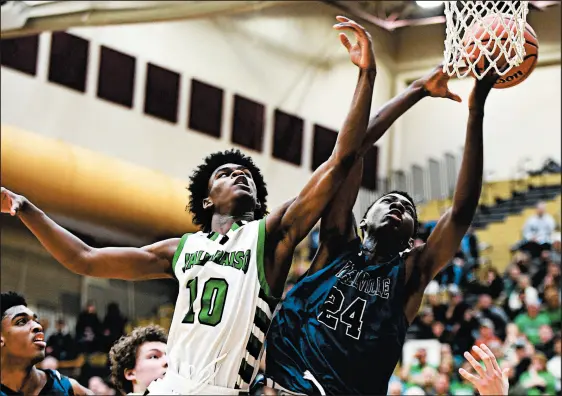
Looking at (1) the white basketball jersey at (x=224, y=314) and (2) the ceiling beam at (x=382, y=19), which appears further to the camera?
(2) the ceiling beam at (x=382, y=19)

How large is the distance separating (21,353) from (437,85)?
97.9 inches

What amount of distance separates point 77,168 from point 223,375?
1076 cm

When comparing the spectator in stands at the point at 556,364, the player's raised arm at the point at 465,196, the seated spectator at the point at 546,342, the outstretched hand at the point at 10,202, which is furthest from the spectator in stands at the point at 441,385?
the outstretched hand at the point at 10,202

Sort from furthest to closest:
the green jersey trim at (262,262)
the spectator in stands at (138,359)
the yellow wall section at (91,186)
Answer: the yellow wall section at (91,186)
the spectator in stands at (138,359)
the green jersey trim at (262,262)

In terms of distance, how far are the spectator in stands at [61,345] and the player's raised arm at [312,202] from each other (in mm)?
8950

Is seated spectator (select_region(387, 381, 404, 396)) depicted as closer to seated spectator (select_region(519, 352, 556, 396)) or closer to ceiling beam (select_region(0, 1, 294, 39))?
seated spectator (select_region(519, 352, 556, 396))

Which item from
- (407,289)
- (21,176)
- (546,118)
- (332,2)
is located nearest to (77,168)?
(21,176)

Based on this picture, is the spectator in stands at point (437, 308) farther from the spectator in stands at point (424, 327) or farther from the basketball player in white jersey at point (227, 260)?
the basketball player in white jersey at point (227, 260)

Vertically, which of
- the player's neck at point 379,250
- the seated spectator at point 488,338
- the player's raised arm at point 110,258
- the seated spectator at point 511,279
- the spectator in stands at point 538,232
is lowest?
the seated spectator at point 488,338

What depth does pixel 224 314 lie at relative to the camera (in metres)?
4.29

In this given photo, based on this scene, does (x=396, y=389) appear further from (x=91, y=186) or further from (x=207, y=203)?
(x=207, y=203)

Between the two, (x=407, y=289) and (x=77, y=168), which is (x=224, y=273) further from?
(x=77, y=168)

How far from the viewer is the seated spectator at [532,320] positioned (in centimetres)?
1294

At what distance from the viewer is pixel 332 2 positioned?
18.0 meters
